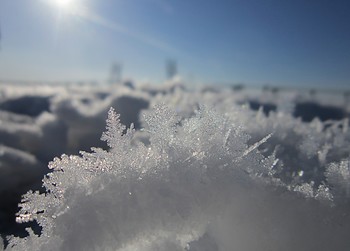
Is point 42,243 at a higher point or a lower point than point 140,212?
lower

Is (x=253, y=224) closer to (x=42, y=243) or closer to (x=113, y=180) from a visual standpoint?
(x=113, y=180)

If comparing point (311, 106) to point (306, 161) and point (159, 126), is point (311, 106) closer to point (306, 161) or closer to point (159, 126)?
point (306, 161)

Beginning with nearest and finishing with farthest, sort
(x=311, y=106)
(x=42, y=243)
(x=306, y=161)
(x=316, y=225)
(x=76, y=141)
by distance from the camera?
1. (x=42, y=243)
2. (x=316, y=225)
3. (x=306, y=161)
4. (x=76, y=141)
5. (x=311, y=106)

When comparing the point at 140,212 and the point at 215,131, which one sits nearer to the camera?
the point at 140,212

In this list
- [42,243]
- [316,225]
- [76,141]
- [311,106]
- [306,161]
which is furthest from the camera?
[311,106]

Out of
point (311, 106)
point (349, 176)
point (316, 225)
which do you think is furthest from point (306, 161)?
point (311, 106)

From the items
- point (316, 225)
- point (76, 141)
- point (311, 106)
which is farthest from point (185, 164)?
point (311, 106)
